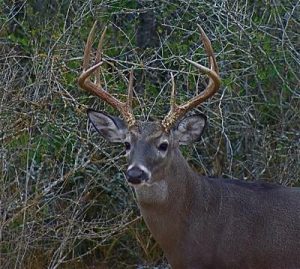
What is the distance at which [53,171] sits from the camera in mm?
8172

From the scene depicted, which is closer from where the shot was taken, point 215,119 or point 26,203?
point 26,203

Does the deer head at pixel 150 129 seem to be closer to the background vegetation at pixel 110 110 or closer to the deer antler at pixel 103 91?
the deer antler at pixel 103 91

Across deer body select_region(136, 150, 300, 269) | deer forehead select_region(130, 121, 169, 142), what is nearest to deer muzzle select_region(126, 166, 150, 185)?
deer body select_region(136, 150, 300, 269)

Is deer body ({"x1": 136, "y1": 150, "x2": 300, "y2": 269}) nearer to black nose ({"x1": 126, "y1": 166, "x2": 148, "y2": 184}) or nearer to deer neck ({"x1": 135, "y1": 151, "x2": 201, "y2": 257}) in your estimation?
deer neck ({"x1": 135, "y1": 151, "x2": 201, "y2": 257})

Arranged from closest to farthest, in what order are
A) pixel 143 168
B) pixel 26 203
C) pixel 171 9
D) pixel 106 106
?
pixel 143 168
pixel 26 203
pixel 106 106
pixel 171 9

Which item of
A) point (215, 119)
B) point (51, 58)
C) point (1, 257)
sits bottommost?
point (1, 257)

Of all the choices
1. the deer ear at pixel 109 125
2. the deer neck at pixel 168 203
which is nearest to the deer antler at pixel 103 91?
the deer ear at pixel 109 125

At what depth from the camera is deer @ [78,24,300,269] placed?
6777 mm

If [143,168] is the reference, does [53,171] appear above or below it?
below

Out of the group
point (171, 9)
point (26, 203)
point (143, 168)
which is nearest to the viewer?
point (143, 168)

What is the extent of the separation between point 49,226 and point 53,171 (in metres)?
0.44

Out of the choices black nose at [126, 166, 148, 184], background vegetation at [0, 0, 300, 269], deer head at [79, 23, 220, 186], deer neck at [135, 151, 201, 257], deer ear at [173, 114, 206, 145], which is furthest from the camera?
background vegetation at [0, 0, 300, 269]

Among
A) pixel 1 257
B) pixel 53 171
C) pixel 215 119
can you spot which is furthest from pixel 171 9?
pixel 1 257

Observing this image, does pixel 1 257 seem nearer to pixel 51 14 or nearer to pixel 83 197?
pixel 83 197
